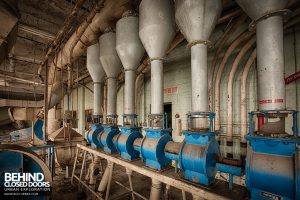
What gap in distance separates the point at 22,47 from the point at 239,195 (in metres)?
6.02

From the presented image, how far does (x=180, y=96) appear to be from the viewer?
3.77m

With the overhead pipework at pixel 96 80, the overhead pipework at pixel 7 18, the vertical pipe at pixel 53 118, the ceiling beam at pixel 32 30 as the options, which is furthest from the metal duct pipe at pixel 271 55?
the vertical pipe at pixel 53 118

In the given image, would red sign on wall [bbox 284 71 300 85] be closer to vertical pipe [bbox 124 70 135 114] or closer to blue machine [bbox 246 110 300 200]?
blue machine [bbox 246 110 300 200]

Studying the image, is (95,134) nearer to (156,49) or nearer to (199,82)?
(156,49)

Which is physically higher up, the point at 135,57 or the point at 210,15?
the point at 210,15

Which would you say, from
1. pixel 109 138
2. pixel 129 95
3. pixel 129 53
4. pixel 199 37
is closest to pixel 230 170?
pixel 199 37

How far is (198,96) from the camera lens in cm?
160

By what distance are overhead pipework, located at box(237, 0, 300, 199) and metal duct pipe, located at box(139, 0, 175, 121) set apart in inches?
36.4

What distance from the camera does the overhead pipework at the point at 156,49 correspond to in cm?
195

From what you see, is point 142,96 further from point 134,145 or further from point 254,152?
point 254,152

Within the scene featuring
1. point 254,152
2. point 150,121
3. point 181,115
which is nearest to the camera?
point 254,152

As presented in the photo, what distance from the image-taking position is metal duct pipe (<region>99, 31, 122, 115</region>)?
2945 millimetres

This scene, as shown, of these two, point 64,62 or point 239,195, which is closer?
point 239,195

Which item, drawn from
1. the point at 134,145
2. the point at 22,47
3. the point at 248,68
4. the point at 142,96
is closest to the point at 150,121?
the point at 134,145
